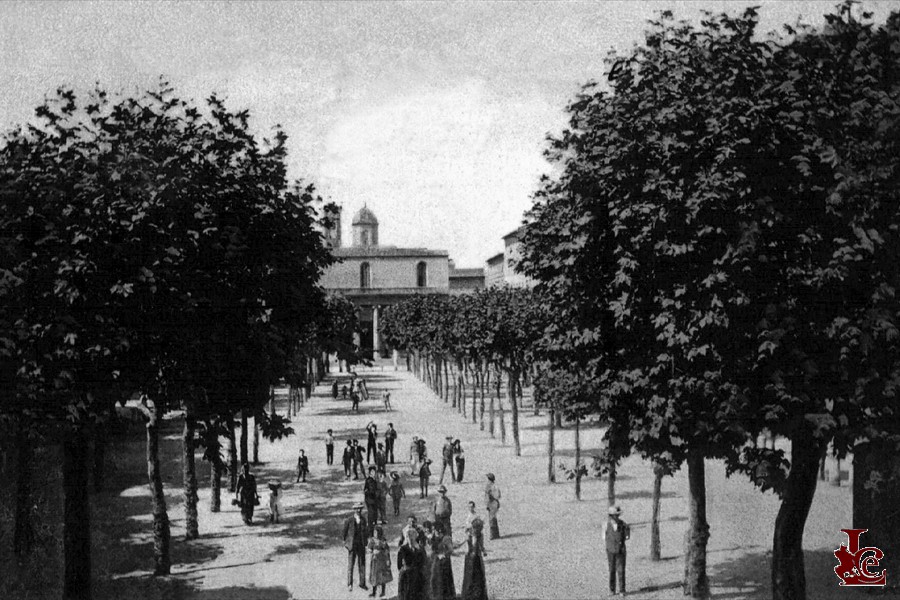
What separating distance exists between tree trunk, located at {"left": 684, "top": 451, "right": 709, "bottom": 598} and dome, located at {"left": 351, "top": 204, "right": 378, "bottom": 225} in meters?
113

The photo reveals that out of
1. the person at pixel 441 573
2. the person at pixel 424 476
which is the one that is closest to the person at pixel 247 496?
the person at pixel 424 476

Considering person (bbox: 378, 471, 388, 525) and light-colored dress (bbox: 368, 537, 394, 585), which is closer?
light-colored dress (bbox: 368, 537, 394, 585)

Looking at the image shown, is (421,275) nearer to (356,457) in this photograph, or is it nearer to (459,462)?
(356,457)

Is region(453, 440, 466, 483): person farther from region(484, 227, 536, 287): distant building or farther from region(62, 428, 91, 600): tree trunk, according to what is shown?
region(484, 227, 536, 287): distant building

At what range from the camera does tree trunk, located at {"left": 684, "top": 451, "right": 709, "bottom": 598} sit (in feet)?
45.5

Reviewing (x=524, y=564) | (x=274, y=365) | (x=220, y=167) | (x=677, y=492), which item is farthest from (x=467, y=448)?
(x=220, y=167)

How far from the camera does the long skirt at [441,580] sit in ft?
45.1

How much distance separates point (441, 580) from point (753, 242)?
24.9ft

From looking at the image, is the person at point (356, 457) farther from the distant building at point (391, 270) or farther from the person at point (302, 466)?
the distant building at point (391, 270)

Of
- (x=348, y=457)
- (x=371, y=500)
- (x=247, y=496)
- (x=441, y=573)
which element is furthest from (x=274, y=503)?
(x=441, y=573)

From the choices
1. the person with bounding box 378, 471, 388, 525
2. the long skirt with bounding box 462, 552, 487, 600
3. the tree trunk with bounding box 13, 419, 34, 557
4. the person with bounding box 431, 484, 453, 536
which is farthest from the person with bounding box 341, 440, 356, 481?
the long skirt with bounding box 462, 552, 487, 600

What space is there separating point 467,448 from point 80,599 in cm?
2028

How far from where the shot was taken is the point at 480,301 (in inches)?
1427

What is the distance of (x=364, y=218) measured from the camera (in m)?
125
